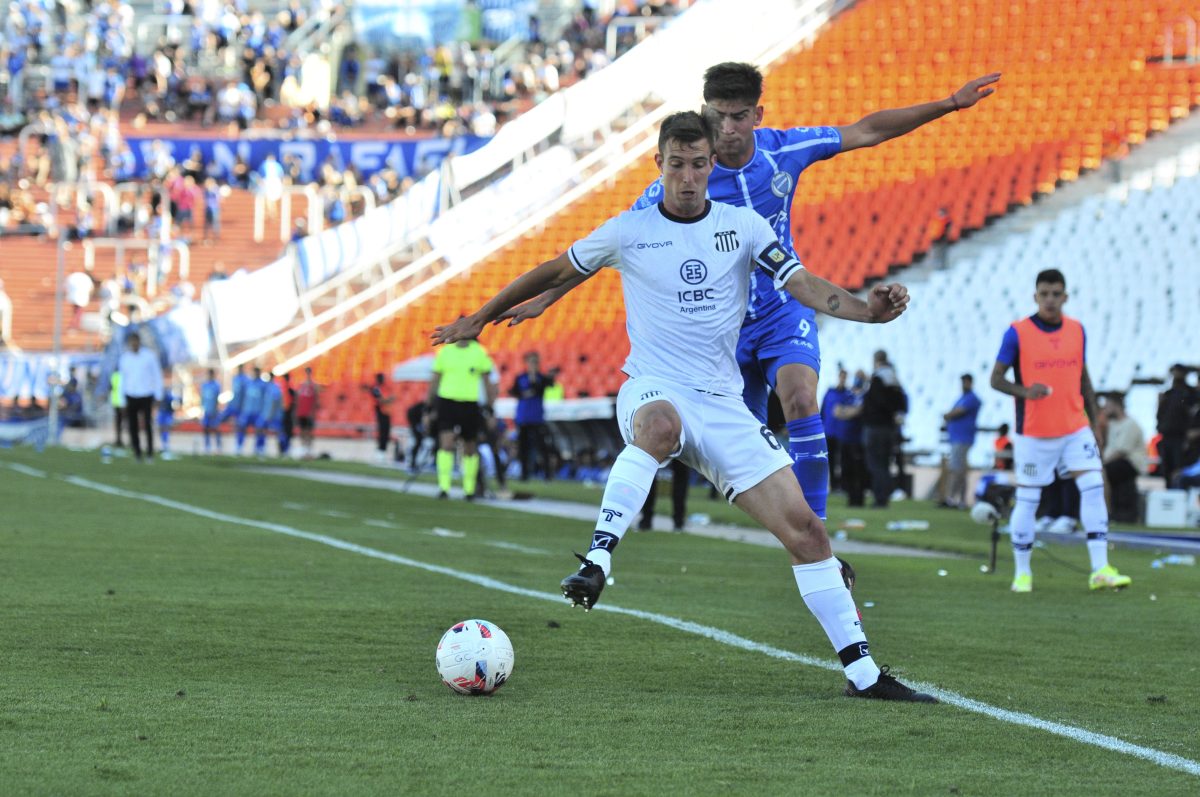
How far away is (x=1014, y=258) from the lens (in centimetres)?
3412

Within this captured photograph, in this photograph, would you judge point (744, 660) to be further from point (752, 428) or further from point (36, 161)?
point (36, 161)

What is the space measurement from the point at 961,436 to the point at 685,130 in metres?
18.0

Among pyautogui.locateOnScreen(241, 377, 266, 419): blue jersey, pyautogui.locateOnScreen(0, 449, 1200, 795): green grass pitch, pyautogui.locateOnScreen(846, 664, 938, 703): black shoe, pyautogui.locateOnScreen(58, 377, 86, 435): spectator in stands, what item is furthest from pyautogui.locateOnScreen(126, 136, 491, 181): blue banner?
pyautogui.locateOnScreen(846, 664, 938, 703): black shoe

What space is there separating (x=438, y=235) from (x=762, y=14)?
11161mm

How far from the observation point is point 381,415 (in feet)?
110

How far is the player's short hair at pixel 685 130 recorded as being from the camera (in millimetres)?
6684

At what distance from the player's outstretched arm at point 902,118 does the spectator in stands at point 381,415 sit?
977 inches

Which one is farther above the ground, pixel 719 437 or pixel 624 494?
pixel 719 437

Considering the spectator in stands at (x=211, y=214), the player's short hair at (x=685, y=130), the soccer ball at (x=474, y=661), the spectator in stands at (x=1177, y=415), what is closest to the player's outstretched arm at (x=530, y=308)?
the player's short hair at (x=685, y=130)

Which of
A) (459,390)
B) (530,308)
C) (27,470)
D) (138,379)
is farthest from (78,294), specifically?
(530,308)

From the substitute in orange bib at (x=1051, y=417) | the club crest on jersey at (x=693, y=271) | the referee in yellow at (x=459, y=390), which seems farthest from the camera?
the referee in yellow at (x=459, y=390)

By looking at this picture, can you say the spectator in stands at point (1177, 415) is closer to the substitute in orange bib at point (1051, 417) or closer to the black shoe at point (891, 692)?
the substitute in orange bib at point (1051, 417)

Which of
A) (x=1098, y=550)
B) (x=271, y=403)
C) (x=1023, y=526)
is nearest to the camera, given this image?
(x=1023, y=526)

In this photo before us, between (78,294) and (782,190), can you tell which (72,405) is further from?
(782,190)
